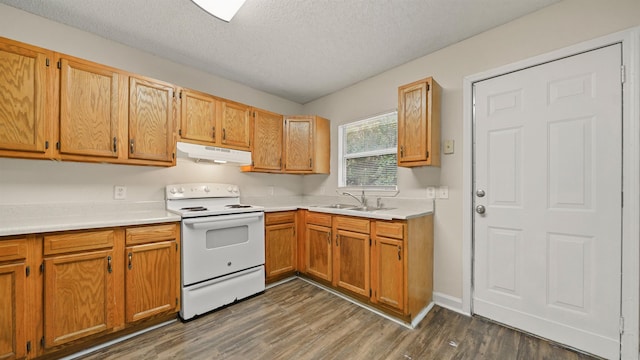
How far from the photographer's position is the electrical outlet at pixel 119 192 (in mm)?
2252

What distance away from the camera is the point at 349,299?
2473 mm

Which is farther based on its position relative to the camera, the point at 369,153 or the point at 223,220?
the point at 369,153

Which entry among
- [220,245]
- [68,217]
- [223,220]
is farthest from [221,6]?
[68,217]

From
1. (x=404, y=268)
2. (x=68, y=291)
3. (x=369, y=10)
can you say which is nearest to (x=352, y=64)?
(x=369, y=10)

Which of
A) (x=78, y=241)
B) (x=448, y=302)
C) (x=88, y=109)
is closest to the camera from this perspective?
(x=78, y=241)

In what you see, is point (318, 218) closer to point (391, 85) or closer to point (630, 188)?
point (391, 85)

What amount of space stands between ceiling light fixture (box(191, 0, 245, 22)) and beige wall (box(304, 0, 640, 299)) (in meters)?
1.85

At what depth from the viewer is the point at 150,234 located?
6.32ft

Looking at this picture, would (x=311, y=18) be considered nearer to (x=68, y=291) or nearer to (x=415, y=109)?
(x=415, y=109)

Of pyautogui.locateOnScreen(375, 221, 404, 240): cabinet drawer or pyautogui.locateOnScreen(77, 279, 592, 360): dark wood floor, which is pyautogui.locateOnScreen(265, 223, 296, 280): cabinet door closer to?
pyautogui.locateOnScreen(77, 279, 592, 360): dark wood floor

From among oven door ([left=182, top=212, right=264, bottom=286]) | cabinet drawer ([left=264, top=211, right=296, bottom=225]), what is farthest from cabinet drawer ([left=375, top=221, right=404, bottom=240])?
oven door ([left=182, top=212, right=264, bottom=286])

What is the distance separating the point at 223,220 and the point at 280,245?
31.8 inches

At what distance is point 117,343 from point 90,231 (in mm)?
864

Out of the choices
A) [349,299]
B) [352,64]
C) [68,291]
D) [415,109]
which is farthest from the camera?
[352,64]
